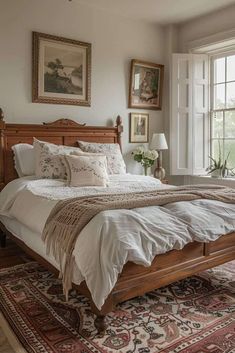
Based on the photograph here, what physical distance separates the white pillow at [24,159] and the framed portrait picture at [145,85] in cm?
178

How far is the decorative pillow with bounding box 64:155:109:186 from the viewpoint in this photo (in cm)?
331

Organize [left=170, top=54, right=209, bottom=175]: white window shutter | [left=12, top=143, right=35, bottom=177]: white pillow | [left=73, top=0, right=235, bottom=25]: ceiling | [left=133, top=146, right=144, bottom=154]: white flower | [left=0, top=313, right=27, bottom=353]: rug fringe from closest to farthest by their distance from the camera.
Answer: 1. [left=0, top=313, right=27, bottom=353]: rug fringe
2. [left=12, top=143, right=35, bottom=177]: white pillow
3. [left=73, top=0, right=235, bottom=25]: ceiling
4. [left=133, top=146, right=144, bottom=154]: white flower
5. [left=170, top=54, right=209, bottom=175]: white window shutter

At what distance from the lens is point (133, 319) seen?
7.09 ft

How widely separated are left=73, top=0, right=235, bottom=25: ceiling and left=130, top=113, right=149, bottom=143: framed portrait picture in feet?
4.49

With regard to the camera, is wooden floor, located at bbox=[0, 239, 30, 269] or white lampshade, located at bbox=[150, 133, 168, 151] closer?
wooden floor, located at bbox=[0, 239, 30, 269]

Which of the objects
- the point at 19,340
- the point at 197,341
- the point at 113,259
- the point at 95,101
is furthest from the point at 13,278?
the point at 95,101

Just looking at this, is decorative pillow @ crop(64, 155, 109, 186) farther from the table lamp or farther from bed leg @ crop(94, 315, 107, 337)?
bed leg @ crop(94, 315, 107, 337)

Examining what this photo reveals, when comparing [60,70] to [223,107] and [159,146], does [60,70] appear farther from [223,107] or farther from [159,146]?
[223,107]

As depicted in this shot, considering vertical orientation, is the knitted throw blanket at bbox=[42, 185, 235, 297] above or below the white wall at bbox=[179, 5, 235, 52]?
below

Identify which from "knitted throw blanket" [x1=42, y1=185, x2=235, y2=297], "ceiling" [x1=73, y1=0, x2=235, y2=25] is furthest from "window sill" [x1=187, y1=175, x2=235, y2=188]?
"ceiling" [x1=73, y1=0, x2=235, y2=25]

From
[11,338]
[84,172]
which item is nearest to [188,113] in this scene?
[84,172]

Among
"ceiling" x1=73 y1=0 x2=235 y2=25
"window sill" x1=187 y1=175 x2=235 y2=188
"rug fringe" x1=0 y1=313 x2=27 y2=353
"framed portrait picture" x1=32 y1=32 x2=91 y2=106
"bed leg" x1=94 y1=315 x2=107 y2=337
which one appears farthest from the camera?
"window sill" x1=187 y1=175 x2=235 y2=188

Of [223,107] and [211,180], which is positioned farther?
[223,107]

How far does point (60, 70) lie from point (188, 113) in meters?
1.97
